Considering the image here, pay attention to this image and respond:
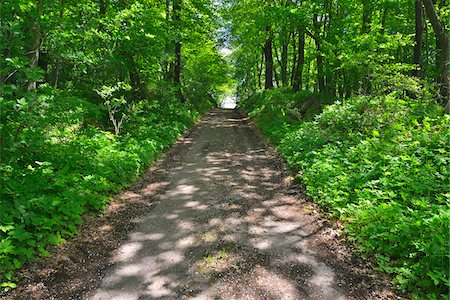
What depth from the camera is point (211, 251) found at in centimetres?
447

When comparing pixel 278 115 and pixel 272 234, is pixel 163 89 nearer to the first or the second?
pixel 278 115

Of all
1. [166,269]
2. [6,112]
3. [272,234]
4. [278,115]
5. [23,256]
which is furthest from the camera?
[278,115]

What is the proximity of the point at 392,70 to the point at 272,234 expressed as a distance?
858cm

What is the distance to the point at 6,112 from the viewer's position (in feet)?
15.0

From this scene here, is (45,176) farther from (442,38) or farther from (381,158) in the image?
(442,38)

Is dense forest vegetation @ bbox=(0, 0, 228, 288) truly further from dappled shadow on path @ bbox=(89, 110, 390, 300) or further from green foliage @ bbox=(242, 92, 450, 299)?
green foliage @ bbox=(242, 92, 450, 299)

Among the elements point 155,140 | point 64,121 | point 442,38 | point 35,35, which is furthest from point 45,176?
point 442,38

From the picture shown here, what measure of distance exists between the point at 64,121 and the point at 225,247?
4006 mm

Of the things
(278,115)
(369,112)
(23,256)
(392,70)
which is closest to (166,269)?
(23,256)

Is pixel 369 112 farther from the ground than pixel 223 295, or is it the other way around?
pixel 369 112

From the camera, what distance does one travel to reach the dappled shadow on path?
3668mm

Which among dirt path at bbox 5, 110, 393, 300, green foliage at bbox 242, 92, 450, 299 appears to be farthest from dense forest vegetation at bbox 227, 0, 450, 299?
dirt path at bbox 5, 110, 393, 300

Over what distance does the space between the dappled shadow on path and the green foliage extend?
0.63 metres

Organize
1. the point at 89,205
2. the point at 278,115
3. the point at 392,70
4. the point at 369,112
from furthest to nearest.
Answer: the point at 278,115 < the point at 392,70 < the point at 369,112 < the point at 89,205
